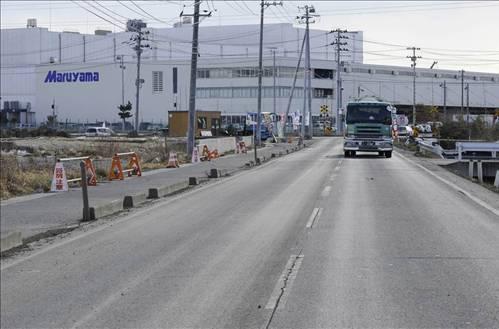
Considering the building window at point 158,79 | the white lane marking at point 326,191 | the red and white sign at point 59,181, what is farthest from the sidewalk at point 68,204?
the building window at point 158,79

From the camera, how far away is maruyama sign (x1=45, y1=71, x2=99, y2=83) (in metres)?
127

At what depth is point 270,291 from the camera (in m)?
7.55

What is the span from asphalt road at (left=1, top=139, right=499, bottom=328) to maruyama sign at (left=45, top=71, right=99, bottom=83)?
117m

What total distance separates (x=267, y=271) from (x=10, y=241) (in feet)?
14.6

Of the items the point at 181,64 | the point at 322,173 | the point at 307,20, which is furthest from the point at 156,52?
the point at 322,173

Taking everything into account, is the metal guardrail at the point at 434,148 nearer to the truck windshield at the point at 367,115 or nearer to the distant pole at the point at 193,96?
the truck windshield at the point at 367,115

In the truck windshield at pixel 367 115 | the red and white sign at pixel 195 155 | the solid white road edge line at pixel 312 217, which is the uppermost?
the truck windshield at pixel 367 115

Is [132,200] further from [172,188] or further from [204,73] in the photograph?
[204,73]

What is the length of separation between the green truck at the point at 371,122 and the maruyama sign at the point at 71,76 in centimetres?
9440

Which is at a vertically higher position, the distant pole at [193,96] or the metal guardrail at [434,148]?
the distant pole at [193,96]

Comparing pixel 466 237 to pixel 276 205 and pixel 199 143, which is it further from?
pixel 199 143

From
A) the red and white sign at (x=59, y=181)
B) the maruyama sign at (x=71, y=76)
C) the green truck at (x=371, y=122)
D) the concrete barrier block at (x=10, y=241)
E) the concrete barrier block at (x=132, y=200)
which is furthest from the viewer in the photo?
the maruyama sign at (x=71, y=76)

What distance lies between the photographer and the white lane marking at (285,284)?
23.1ft

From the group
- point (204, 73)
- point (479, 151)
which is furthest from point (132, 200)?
point (204, 73)
